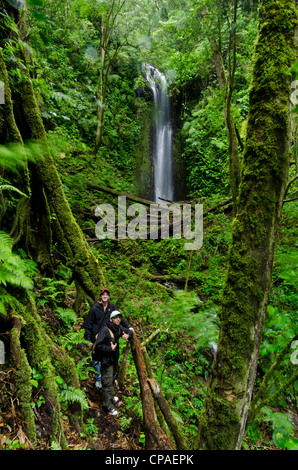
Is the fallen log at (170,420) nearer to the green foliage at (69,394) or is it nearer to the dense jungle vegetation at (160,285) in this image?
the dense jungle vegetation at (160,285)

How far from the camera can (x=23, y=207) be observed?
3.52 metres

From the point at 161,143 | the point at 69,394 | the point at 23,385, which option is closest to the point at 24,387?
the point at 23,385

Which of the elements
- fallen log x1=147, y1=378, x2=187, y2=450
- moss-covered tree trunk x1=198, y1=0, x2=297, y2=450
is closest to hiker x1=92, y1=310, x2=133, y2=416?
fallen log x1=147, y1=378, x2=187, y2=450

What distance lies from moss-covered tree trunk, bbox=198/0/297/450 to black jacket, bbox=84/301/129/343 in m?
2.12

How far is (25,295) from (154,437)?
1.82 meters

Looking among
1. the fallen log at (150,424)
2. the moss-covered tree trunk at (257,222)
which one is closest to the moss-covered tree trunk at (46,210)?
the fallen log at (150,424)

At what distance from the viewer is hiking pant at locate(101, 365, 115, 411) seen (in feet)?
11.5

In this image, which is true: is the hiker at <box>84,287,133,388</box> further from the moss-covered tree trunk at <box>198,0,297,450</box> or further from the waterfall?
the waterfall

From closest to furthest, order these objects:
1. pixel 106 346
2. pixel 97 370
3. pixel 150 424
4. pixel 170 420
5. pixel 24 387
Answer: pixel 24 387 < pixel 150 424 < pixel 170 420 < pixel 106 346 < pixel 97 370

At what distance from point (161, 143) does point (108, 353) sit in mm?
17441

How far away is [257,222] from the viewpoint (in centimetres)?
190

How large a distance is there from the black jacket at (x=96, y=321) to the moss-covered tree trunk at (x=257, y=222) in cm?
212

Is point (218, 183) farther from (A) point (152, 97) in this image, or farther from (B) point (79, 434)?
(B) point (79, 434)

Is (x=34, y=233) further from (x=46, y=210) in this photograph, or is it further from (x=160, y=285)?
(x=160, y=285)
